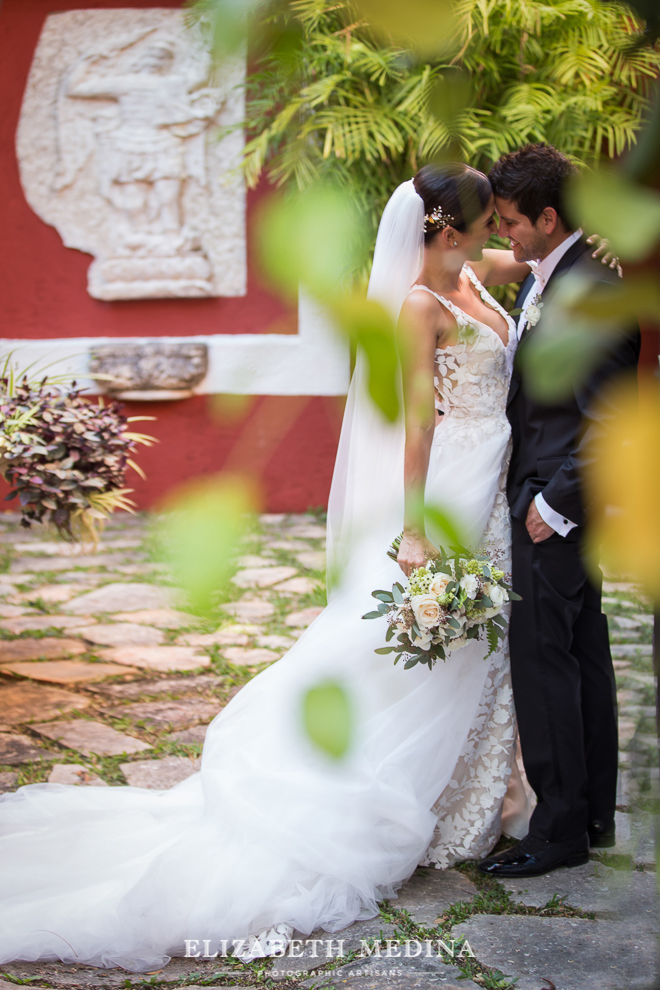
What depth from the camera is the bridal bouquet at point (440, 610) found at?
1.86 m

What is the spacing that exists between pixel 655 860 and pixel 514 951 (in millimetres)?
1482

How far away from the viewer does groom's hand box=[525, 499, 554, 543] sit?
2031 millimetres

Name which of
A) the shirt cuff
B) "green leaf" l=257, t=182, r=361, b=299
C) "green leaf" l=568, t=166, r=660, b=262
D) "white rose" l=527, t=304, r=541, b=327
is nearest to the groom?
the shirt cuff

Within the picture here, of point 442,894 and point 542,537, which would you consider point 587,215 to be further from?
point 442,894

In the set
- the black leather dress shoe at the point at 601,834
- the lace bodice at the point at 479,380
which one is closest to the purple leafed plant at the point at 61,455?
the lace bodice at the point at 479,380

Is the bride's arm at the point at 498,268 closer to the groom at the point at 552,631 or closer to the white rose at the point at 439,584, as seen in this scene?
the groom at the point at 552,631

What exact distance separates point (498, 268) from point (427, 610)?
111 centimetres

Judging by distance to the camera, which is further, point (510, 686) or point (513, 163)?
point (510, 686)

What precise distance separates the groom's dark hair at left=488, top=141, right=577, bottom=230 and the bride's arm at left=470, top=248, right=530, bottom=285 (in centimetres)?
51

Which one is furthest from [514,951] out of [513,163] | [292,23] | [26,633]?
[26,633]

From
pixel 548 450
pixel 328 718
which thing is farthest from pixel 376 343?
pixel 548 450

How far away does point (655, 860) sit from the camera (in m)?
0.46

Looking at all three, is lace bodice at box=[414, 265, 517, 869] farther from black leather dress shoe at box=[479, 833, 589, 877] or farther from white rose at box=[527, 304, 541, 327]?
white rose at box=[527, 304, 541, 327]

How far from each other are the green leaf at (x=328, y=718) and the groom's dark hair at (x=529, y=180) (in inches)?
64.7
